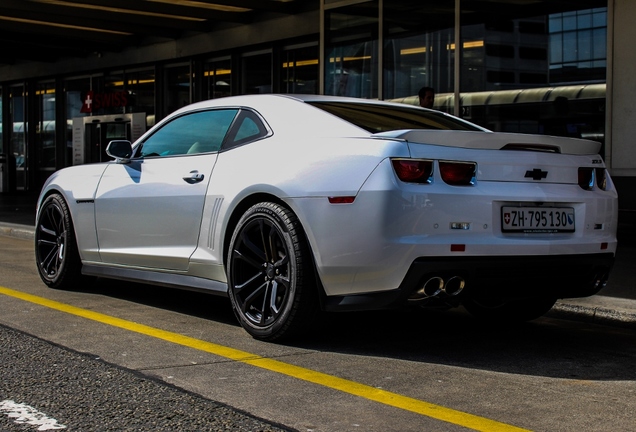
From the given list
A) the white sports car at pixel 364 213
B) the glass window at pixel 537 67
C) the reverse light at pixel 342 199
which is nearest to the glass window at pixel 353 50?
the glass window at pixel 537 67

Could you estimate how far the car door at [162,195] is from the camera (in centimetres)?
585

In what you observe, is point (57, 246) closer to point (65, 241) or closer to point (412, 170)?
point (65, 241)

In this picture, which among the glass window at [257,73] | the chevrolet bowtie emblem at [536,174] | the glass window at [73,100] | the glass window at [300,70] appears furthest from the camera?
the glass window at [73,100]

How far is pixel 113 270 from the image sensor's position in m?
6.72

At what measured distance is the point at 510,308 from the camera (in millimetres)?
6090

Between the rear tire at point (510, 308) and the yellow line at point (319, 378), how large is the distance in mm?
1769

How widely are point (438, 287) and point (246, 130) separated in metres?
1.69

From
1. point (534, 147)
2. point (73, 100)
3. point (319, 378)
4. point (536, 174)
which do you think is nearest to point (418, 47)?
point (534, 147)

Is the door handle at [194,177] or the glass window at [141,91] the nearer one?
the door handle at [194,177]

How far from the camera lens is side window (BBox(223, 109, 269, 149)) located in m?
5.64

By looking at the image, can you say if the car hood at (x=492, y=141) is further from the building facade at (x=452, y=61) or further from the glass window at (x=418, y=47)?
the glass window at (x=418, y=47)

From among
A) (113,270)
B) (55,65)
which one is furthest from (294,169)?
(55,65)

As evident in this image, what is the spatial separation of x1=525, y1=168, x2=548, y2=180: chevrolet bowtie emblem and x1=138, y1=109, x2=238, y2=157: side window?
1.95m

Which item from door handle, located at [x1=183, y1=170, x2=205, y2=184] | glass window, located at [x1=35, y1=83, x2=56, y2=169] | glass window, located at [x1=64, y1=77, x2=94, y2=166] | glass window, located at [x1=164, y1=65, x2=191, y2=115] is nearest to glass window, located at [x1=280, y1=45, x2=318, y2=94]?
glass window, located at [x1=164, y1=65, x2=191, y2=115]
